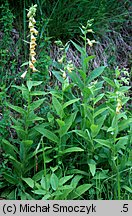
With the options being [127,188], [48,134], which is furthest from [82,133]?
[127,188]

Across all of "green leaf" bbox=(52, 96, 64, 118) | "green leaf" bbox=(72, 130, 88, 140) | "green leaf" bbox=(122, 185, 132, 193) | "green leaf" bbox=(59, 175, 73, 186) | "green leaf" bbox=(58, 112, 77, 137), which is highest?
"green leaf" bbox=(52, 96, 64, 118)

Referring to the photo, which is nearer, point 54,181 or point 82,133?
point 54,181

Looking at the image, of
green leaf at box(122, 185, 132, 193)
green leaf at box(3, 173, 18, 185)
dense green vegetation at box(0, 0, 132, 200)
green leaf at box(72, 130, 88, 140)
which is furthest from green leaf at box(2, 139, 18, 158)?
green leaf at box(122, 185, 132, 193)

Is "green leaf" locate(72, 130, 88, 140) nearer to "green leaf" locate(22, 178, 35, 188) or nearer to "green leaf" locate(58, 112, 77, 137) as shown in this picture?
"green leaf" locate(58, 112, 77, 137)

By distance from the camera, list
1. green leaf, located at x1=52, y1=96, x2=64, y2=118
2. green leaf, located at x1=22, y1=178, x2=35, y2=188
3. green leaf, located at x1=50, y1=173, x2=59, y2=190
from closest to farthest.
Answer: green leaf, located at x1=50, y1=173, x2=59, y2=190 → green leaf, located at x1=22, y1=178, x2=35, y2=188 → green leaf, located at x1=52, y1=96, x2=64, y2=118

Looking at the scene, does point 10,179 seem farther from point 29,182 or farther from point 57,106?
point 57,106

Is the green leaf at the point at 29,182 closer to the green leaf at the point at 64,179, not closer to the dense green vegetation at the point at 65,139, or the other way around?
the dense green vegetation at the point at 65,139

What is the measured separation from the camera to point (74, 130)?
2893mm

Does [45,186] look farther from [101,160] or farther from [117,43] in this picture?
[117,43]

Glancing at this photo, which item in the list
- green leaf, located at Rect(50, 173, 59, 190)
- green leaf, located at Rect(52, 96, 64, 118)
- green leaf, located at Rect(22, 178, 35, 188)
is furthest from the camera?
green leaf, located at Rect(52, 96, 64, 118)

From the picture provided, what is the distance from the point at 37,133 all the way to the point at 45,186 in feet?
1.33

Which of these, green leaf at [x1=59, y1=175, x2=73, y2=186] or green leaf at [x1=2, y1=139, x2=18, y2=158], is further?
green leaf at [x1=2, y1=139, x2=18, y2=158]

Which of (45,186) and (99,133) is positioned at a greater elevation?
(99,133)

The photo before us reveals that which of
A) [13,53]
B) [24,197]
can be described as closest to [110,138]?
[24,197]
